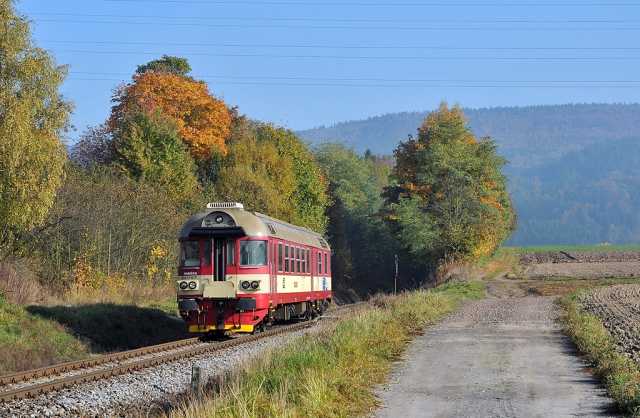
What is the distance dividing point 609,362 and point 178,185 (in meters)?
37.3

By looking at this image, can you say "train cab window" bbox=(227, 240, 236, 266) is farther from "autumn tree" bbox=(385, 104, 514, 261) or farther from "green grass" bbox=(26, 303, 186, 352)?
"autumn tree" bbox=(385, 104, 514, 261)

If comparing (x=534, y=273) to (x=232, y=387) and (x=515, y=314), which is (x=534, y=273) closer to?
(x=515, y=314)

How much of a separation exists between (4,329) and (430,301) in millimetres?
16384

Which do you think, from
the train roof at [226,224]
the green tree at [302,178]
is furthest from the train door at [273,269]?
the green tree at [302,178]

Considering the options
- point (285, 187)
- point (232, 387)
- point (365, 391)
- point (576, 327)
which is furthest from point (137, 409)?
point (285, 187)

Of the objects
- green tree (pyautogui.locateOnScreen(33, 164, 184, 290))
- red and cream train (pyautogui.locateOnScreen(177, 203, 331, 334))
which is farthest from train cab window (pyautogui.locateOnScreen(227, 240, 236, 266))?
green tree (pyautogui.locateOnScreen(33, 164, 184, 290))

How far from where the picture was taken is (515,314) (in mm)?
31688

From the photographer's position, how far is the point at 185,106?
203 ft

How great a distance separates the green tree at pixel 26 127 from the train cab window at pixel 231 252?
6159mm

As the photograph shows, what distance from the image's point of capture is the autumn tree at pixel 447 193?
63781 mm

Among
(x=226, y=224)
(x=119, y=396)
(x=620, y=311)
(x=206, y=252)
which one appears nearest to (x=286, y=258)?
(x=226, y=224)

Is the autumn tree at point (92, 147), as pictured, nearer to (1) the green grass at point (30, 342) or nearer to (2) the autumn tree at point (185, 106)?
(2) the autumn tree at point (185, 106)

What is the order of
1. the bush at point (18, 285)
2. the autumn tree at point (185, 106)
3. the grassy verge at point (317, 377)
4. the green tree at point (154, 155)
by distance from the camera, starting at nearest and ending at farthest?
the grassy verge at point (317, 377)
the bush at point (18, 285)
the green tree at point (154, 155)
the autumn tree at point (185, 106)

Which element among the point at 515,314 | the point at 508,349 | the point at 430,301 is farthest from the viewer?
the point at 430,301
